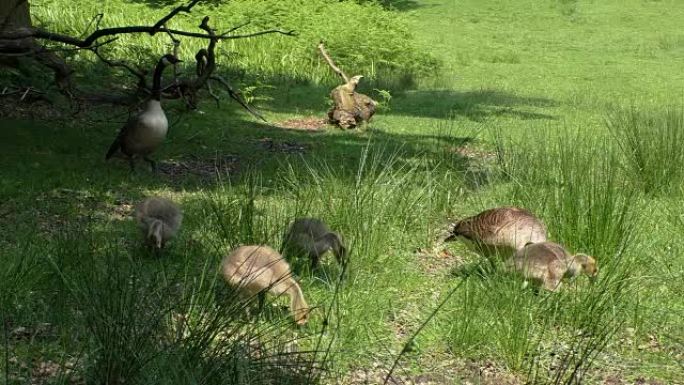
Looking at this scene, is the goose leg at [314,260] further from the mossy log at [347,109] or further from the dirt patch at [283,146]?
the mossy log at [347,109]

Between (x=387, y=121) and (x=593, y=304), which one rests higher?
(x=593, y=304)

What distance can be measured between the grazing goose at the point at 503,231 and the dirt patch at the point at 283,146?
16.9 feet

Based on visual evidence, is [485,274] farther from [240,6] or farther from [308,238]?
[240,6]

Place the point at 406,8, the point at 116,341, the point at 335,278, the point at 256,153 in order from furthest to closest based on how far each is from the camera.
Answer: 1. the point at 406,8
2. the point at 256,153
3. the point at 335,278
4. the point at 116,341

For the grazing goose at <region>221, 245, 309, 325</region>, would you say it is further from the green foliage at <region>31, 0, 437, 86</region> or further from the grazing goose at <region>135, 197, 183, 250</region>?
the green foliage at <region>31, 0, 437, 86</region>

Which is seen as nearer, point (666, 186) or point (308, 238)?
point (308, 238)

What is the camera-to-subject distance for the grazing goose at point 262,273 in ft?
17.9

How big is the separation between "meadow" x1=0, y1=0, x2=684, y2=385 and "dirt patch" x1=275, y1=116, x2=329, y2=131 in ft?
0.39

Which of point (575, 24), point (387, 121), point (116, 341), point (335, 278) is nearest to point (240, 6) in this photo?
point (387, 121)

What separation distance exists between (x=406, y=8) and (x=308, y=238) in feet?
85.0

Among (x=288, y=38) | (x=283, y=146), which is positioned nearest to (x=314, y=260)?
(x=283, y=146)

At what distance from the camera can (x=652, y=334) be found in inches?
240

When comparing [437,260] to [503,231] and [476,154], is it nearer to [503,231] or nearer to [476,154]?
[503,231]

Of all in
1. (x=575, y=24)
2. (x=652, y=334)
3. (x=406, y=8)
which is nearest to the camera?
(x=652, y=334)
